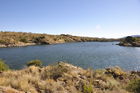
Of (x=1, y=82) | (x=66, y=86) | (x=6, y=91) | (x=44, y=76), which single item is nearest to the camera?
(x=6, y=91)

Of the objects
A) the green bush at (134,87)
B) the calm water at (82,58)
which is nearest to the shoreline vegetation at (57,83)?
the green bush at (134,87)

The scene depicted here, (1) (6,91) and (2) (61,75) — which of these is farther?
(2) (61,75)

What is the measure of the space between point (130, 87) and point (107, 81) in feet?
5.74

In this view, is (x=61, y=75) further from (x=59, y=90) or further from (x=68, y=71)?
(x=59, y=90)

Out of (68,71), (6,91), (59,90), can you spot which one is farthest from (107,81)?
(6,91)

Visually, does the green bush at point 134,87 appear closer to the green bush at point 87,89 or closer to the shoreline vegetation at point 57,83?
the shoreline vegetation at point 57,83

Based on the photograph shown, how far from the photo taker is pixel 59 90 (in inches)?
455

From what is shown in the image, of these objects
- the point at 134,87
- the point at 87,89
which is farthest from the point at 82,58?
the point at 87,89

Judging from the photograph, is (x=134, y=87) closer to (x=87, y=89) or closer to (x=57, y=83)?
(x=87, y=89)

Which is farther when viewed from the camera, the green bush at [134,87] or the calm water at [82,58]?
the calm water at [82,58]

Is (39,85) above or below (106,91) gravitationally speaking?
above

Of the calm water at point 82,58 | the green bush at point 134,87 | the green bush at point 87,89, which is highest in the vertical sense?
the green bush at point 87,89

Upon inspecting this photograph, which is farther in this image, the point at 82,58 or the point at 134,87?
the point at 82,58

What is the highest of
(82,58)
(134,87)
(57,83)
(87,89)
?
(57,83)
